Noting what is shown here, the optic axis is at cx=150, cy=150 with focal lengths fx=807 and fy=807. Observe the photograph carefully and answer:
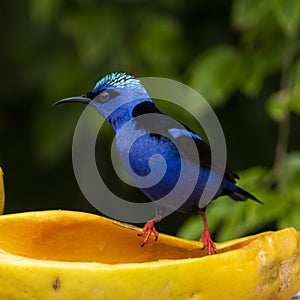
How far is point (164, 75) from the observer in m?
3.30

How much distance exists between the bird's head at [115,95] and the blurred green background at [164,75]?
0.72m

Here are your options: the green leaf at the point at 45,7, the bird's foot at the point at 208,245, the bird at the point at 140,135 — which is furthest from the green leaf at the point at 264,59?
the bird's foot at the point at 208,245

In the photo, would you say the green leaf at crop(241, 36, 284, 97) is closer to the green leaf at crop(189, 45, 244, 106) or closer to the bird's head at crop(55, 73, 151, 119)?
the green leaf at crop(189, 45, 244, 106)

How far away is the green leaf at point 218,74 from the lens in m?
2.81

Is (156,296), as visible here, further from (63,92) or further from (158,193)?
(63,92)

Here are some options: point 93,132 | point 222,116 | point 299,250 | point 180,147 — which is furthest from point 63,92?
point 299,250

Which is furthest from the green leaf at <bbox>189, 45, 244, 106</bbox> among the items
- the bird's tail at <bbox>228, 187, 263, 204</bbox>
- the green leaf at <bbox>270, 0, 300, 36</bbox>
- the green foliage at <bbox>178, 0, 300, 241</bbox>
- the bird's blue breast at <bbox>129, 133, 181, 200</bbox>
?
the bird's blue breast at <bbox>129, 133, 181, 200</bbox>

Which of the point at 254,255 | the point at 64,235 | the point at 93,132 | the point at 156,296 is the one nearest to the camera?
the point at 156,296

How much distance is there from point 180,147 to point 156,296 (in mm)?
724

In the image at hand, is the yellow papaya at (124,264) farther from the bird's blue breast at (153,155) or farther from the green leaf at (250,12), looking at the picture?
the green leaf at (250,12)

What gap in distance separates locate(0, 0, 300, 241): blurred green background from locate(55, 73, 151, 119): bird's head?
0.72 metres

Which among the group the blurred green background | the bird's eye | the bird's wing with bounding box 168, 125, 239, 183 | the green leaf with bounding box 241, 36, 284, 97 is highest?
the bird's eye

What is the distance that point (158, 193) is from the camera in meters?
1.87

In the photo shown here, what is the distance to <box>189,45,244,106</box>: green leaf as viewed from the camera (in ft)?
9.23
